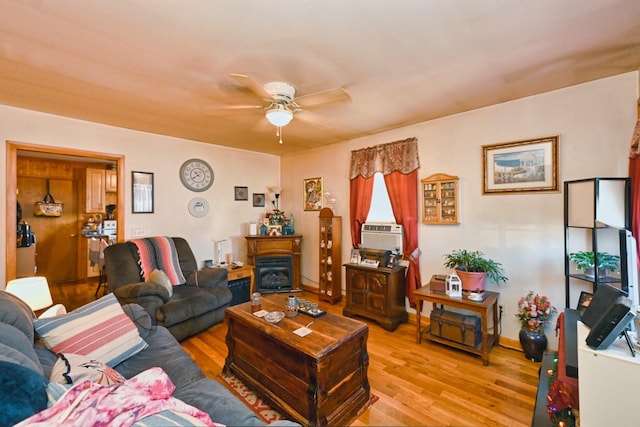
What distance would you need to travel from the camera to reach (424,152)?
10.5 ft

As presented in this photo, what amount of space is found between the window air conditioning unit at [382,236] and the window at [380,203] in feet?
0.57

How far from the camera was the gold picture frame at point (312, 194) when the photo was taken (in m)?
4.38

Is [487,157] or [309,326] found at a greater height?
[487,157]

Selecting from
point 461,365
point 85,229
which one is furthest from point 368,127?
point 85,229

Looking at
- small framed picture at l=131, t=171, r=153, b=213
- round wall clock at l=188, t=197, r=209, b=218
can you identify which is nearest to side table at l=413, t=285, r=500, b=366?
round wall clock at l=188, t=197, r=209, b=218

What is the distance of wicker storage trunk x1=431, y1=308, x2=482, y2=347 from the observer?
8.00 ft

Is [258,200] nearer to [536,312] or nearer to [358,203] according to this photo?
[358,203]

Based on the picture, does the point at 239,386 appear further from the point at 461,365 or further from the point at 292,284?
the point at 292,284

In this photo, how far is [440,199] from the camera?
3066mm

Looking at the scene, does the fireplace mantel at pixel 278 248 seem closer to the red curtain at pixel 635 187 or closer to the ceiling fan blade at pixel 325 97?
the ceiling fan blade at pixel 325 97

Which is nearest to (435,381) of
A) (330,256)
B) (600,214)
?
(600,214)

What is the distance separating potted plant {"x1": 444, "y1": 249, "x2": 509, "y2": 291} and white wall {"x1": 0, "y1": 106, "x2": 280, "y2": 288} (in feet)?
10.9

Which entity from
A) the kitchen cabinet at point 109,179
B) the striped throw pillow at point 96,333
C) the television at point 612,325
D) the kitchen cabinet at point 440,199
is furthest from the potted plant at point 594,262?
the kitchen cabinet at point 109,179

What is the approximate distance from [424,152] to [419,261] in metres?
1.32
